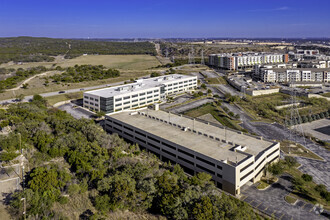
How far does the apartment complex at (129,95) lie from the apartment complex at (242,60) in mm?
55535

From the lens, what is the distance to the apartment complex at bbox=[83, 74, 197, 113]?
60625 mm

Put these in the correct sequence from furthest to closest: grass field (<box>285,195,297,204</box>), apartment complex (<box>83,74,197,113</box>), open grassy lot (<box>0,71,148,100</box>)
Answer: open grassy lot (<box>0,71,148,100</box>)
apartment complex (<box>83,74,197,113</box>)
grass field (<box>285,195,297,204</box>)

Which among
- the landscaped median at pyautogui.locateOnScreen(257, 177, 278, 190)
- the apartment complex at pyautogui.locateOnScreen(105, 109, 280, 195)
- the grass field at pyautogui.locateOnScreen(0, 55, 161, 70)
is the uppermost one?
the grass field at pyautogui.locateOnScreen(0, 55, 161, 70)

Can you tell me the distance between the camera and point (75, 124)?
42844mm

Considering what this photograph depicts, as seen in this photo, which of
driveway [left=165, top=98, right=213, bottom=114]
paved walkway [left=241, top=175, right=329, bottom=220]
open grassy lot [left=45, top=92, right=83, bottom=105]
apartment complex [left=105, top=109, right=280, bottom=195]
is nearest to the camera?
paved walkway [left=241, top=175, right=329, bottom=220]

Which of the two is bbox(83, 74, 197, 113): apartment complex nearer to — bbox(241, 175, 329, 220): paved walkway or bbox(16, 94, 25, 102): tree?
bbox(16, 94, 25, 102): tree

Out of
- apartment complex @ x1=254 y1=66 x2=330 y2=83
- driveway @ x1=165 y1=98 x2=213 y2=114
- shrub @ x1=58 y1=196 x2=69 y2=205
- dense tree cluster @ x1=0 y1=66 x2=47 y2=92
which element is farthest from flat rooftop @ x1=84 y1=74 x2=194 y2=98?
apartment complex @ x1=254 y1=66 x2=330 y2=83

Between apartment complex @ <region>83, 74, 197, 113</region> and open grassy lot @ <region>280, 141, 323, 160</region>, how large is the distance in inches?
1405

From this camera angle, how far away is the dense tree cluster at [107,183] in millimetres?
23328

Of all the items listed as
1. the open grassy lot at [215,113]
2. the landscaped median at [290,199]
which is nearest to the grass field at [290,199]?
the landscaped median at [290,199]

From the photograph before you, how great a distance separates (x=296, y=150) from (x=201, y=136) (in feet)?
59.3

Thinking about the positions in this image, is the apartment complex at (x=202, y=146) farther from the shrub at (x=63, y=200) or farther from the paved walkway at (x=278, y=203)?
→ the shrub at (x=63, y=200)

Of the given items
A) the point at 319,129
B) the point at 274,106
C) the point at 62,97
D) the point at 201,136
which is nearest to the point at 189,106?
the point at 274,106

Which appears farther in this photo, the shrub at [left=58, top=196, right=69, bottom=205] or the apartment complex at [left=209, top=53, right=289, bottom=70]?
the apartment complex at [left=209, top=53, right=289, bottom=70]
